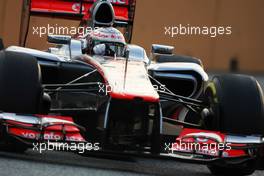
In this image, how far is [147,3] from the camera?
2322 cm

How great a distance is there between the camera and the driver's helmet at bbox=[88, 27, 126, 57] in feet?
28.8

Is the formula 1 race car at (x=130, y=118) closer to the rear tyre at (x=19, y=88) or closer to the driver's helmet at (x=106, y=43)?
the rear tyre at (x=19, y=88)

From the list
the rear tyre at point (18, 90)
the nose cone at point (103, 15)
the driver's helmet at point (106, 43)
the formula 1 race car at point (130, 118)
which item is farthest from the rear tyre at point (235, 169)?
the nose cone at point (103, 15)

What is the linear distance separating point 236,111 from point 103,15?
2.83 meters

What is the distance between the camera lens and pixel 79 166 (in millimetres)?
7031

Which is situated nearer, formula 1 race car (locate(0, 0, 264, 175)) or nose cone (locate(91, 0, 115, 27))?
formula 1 race car (locate(0, 0, 264, 175))

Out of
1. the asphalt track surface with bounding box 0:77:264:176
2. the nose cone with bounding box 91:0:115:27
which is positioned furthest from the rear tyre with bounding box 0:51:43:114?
the nose cone with bounding box 91:0:115:27

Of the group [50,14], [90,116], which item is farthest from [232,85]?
[50,14]

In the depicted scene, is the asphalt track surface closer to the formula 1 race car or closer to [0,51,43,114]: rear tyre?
the formula 1 race car

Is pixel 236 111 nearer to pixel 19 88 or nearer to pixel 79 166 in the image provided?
pixel 79 166

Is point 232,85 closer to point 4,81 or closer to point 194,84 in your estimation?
point 194,84

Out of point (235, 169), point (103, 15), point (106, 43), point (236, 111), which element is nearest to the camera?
point (236, 111)

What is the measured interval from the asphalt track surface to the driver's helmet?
125 centimetres

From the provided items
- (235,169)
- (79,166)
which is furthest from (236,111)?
(79,166)
